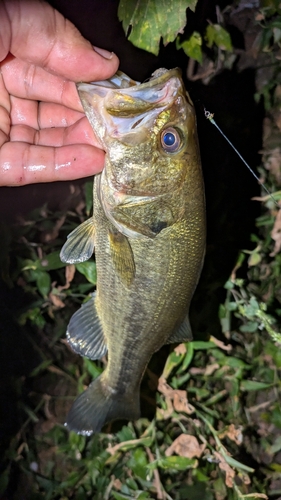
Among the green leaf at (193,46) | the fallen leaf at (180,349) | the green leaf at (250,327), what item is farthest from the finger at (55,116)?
the green leaf at (250,327)

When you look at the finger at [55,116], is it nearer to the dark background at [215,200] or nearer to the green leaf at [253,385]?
the dark background at [215,200]

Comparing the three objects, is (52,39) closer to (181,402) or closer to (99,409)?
(99,409)

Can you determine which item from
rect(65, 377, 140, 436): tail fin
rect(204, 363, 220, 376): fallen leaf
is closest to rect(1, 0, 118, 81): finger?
rect(65, 377, 140, 436): tail fin

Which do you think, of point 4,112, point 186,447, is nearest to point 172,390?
point 186,447

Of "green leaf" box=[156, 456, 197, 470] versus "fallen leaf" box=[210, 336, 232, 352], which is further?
"fallen leaf" box=[210, 336, 232, 352]

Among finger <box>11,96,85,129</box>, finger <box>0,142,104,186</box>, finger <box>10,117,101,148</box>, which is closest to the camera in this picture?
finger <box>0,142,104,186</box>

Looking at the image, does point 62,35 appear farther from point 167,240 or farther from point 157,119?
point 167,240

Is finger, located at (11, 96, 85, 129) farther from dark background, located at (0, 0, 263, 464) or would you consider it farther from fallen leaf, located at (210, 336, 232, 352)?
fallen leaf, located at (210, 336, 232, 352)
